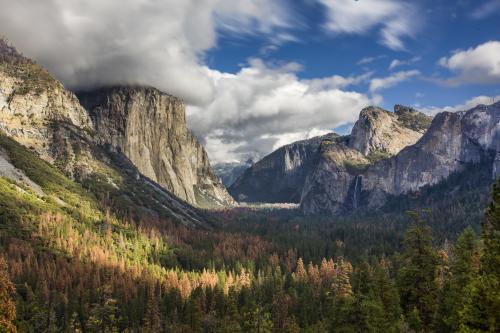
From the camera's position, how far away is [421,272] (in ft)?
181

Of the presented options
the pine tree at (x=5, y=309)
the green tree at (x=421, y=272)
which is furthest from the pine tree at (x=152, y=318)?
the pine tree at (x=5, y=309)

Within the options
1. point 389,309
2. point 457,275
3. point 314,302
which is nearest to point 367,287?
point 389,309

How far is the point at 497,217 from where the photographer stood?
123 feet

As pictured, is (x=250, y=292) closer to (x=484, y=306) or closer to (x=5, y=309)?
(x=5, y=309)

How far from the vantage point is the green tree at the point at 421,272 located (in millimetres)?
55094

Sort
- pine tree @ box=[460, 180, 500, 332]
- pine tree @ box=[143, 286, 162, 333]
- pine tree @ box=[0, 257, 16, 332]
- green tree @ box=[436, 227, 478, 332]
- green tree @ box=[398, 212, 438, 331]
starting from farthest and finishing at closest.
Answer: pine tree @ box=[143, 286, 162, 333] → green tree @ box=[398, 212, 438, 331] → green tree @ box=[436, 227, 478, 332] → pine tree @ box=[0, 257, 16, 332] → pine tree @ box=[460, 180, 500, 332]

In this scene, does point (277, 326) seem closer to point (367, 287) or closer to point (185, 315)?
point (185, 315)

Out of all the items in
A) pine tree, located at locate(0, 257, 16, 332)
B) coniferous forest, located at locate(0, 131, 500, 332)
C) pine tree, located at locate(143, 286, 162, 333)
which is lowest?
pine tree, located at locate(143, 286, 162, 333)

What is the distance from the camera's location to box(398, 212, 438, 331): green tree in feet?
181

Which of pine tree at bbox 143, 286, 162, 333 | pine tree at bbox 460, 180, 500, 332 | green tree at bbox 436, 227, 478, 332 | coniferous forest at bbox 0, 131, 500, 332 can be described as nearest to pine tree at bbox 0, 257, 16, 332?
coniferous forest at bbox 0, 131, 500, 332

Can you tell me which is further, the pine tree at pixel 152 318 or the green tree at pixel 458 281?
the pine tree at pixel 152 318

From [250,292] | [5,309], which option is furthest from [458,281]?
[250,292]

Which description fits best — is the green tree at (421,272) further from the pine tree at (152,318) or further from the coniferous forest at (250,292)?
the pine tree at (152,318)

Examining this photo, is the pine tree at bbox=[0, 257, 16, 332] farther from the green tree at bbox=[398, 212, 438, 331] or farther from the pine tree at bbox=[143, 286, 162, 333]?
the pine tree at bbox=[143, 286, 162, 333]
